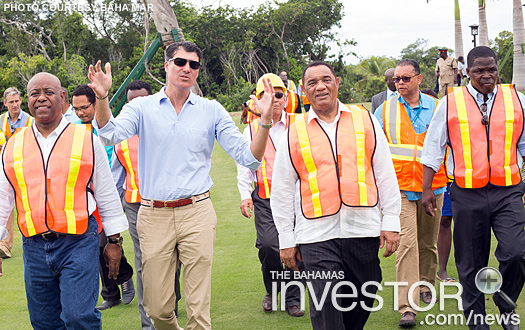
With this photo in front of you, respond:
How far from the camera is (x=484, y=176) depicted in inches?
195

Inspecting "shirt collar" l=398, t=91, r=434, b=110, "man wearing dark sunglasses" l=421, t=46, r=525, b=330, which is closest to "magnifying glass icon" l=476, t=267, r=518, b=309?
"man wearing dark sunglasses" l=421, t=46, r=525, b=330

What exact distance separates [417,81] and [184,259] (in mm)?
3215

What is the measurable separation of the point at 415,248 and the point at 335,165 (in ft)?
7.23

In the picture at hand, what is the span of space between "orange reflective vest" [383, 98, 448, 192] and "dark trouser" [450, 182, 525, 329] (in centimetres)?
99

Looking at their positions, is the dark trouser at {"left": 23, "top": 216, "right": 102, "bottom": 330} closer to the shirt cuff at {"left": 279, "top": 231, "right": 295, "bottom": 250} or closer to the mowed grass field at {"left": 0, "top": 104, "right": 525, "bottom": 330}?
the shirt cuff at {"left": 279, "top": 231, "right": 295, "bottom": 250}

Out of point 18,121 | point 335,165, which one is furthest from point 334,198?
point 18,121

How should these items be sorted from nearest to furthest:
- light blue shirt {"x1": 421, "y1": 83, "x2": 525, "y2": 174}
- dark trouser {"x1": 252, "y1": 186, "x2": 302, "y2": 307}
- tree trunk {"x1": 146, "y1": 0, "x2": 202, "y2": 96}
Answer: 1. light blue shirt {"x1": 421, "y1": 83, "x2": 525, "y2": 174}
2. dark trouser {"x1": 252, "y1": 186, "x2": 302, "y2": 307}
3. tree trunk {"x1": 146, "y1": 0, "x2": 202, "y2": 96}

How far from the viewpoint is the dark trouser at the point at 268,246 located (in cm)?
645

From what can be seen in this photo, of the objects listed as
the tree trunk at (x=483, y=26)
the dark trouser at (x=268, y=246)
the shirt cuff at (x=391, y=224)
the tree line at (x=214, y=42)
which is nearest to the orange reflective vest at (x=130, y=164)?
the dark trouser at (x=268, y=246)

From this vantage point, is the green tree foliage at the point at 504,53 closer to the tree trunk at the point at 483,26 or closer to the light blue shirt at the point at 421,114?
the tree trunk at the point at 483,26

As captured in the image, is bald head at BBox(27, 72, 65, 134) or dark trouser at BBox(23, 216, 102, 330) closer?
dark trouser at BBox(23, 216, 102, 330)

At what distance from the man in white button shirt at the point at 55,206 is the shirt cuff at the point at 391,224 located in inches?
85.6

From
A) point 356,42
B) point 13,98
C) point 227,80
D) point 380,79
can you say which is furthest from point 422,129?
point 356,42

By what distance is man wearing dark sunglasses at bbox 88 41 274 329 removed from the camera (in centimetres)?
489
